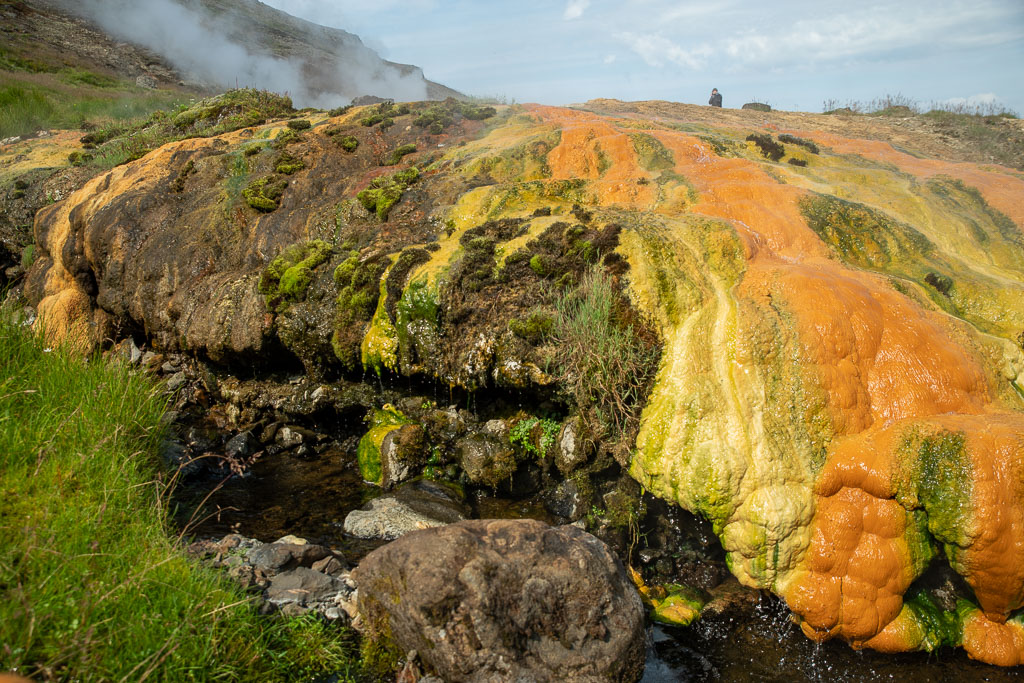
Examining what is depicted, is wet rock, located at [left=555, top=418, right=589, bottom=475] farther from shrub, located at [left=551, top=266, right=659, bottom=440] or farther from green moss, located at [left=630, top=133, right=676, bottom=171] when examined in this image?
green moss, located at [left=630, top=133, right=676, bottom=171]

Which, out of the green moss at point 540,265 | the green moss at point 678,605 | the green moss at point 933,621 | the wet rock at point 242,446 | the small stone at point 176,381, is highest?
the green moss at point 540,265

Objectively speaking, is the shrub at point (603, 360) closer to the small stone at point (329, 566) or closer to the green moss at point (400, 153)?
the small stone at point (329, 566)

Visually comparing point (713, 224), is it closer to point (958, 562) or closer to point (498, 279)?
→ point (498, 279)

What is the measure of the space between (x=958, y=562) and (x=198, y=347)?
10309 millimetres

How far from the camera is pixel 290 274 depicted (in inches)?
377

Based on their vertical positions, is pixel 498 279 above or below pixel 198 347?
above

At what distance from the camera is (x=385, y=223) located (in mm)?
10641

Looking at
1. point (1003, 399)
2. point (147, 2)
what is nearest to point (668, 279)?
point (1003, 399)

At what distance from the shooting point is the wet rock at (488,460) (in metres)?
7.49

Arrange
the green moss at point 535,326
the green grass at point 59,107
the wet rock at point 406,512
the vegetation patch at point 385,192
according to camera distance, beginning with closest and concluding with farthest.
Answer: the wet rock at point 406,512, the green moss at point 535,326, the vegetation patch at point 385,192, the green grass at point 59,107

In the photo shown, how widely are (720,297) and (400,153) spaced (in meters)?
8.59

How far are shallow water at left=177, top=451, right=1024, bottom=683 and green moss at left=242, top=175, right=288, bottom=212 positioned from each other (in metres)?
6.37

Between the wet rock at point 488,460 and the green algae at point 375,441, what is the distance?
111cm

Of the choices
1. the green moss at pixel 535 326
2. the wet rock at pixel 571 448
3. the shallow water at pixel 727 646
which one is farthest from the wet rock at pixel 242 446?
the wet rock at pixel 571 448
